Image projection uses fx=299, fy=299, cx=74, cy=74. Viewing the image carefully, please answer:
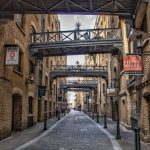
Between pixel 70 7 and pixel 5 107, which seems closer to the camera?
pixel 70 7

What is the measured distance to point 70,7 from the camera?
11.9 m

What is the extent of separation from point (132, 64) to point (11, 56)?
575 cm

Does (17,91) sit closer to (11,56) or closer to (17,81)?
(17,81)

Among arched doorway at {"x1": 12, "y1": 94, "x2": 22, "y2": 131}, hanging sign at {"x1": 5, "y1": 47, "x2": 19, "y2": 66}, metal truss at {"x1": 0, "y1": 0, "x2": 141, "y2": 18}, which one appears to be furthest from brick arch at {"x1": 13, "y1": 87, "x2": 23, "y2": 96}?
metal truss at {"x1": 0, "y1": 0, "x2": 141, "y2": 18}

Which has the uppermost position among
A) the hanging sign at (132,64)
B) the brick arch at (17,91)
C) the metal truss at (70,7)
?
the metal truss at (70,7)

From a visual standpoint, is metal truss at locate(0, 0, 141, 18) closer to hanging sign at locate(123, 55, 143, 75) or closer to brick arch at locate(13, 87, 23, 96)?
hanging sign at locate(123, 55, 143, 75)

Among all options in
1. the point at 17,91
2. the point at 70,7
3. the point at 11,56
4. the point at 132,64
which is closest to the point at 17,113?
the point at 17,91

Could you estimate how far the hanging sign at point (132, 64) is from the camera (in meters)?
10.7

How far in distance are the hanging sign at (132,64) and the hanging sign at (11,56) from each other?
526cm

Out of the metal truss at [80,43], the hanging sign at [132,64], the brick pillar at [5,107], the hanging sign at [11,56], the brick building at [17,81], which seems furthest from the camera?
the metal truss at [80,43]

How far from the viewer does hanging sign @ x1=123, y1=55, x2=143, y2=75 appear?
1072cm

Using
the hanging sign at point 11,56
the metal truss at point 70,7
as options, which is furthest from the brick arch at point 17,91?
the metal truss at point 70,7

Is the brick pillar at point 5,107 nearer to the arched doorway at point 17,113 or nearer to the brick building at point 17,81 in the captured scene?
the brick building at point 17,81

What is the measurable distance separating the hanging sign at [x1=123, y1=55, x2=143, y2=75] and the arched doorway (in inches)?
359
